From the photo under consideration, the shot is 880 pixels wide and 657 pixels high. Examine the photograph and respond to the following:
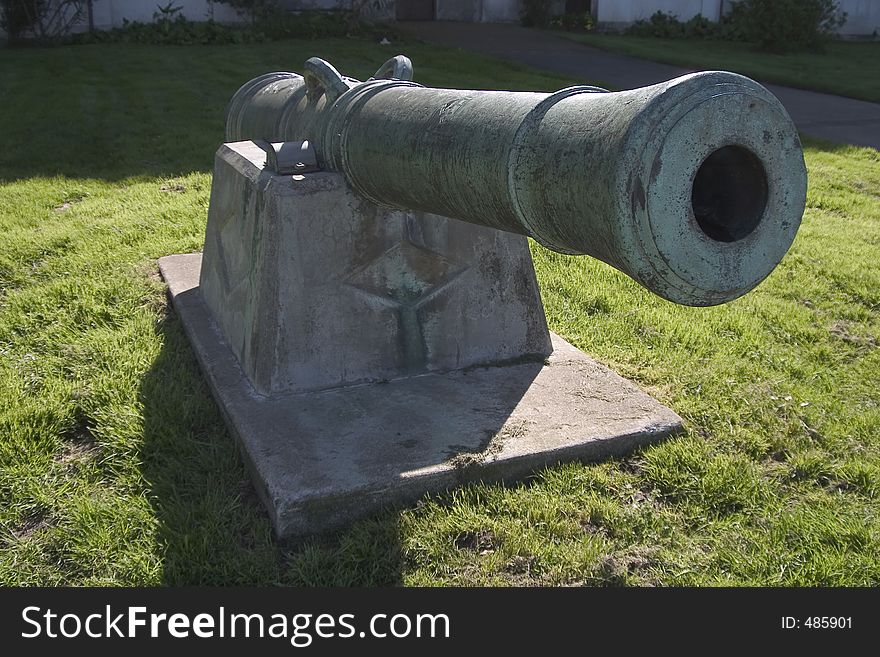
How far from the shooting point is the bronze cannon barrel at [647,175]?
1.64 meters

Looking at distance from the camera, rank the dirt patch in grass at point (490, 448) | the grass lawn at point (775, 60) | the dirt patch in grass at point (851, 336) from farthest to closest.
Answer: the grass lawn at point (775, 60)
the dirt patch in grass at point (851, 336)
the dirt patch in grass at point (490, 448)

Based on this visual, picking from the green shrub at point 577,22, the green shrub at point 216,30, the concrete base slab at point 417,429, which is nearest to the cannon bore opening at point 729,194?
the concrete base slab at point 417,429

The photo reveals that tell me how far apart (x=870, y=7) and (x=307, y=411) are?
22.4 metres

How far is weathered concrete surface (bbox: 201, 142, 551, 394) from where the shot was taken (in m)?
3.18

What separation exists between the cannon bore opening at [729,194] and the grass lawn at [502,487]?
1.08 metres

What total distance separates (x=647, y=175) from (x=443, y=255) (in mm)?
1806

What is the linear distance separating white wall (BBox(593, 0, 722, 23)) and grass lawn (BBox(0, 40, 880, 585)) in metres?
15.1

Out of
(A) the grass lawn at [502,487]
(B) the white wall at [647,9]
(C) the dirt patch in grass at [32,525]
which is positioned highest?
(B) the white wall at [647,9]

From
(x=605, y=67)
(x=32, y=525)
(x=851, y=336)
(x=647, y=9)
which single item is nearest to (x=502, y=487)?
(x=32, y=525)

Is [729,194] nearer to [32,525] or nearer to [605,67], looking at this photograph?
[32,525]

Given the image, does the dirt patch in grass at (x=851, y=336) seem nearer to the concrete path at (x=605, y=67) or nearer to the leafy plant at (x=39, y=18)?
the concrete path at (x=605, y=67)

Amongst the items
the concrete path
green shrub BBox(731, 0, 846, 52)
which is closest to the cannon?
the concrete path

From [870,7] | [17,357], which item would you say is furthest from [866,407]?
[870,7]

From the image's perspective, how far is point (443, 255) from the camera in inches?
133
